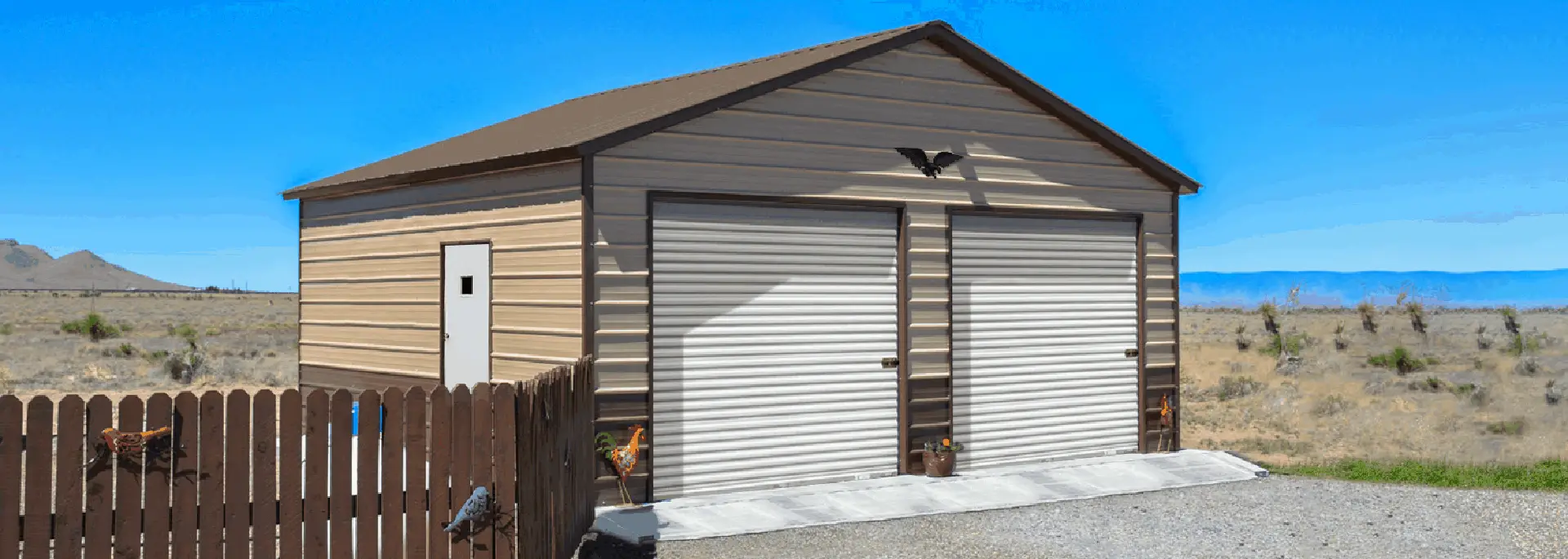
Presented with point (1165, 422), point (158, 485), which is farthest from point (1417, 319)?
point (158, 485)

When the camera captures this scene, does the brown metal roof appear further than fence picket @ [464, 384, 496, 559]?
Yes

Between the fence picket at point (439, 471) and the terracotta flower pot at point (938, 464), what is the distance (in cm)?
548

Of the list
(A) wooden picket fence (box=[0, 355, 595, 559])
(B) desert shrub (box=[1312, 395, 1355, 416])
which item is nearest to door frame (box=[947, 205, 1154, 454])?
(A) wooden picket fence (box=[0, 355, 595, 559])

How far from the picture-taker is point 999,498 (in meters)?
9.48

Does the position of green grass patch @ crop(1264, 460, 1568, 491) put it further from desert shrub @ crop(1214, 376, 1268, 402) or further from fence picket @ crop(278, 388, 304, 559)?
desert shrub @ crop(1214, 376, 1268, 402)

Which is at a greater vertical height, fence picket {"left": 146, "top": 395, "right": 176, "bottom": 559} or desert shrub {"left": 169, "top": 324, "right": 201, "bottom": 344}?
fence picket {"left": 146, "top": 395, "right": 176, "bottom": 559}

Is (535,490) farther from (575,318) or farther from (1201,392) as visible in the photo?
(1201,392)

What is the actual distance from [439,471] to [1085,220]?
773cm

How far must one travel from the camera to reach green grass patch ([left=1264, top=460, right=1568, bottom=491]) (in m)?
10.4

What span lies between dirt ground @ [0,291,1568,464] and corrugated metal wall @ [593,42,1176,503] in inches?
194

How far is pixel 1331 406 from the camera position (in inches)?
768

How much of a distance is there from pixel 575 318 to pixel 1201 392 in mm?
16896

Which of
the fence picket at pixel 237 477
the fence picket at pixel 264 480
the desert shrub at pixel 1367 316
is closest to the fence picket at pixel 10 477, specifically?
the fence picket at pixel 237 477

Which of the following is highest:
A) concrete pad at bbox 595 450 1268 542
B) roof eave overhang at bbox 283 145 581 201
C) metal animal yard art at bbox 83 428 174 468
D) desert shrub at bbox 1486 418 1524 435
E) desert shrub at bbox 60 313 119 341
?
roof eave overhang at bbox 283 145 581 201
